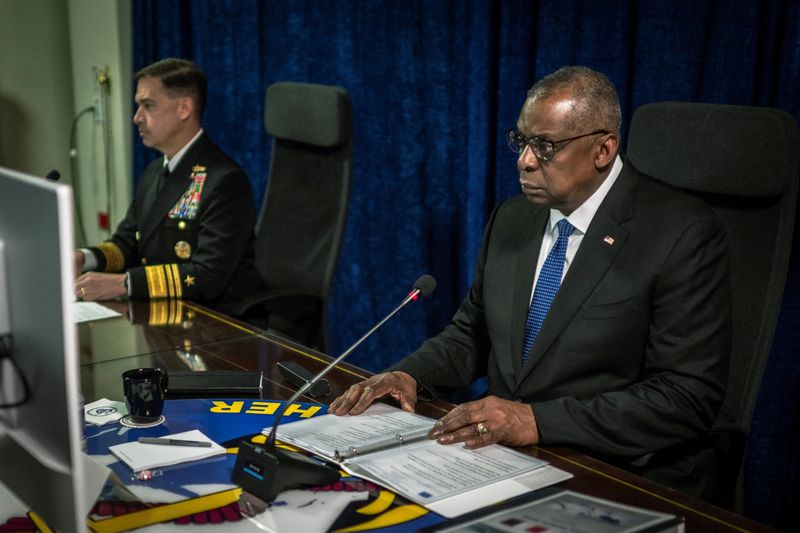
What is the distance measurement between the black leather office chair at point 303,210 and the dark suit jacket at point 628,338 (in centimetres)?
91

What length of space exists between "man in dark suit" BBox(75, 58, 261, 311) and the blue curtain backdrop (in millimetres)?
710

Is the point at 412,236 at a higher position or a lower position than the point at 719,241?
lower

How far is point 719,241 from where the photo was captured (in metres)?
1.59

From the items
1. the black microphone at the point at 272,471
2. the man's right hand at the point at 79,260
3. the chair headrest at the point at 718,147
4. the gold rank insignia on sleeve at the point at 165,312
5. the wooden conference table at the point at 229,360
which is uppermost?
the chair headrest at the point at 718,147

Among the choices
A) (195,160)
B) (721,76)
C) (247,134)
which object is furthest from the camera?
(247,134)

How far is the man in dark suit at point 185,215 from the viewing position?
2.54 m

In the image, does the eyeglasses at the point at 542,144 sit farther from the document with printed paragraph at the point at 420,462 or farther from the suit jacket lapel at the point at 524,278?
the document with printed paragraph at the point at 420,462

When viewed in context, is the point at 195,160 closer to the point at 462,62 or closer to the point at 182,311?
the point at 182,311

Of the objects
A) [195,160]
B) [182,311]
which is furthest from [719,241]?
[195,160]

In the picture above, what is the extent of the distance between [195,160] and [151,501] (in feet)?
5.66

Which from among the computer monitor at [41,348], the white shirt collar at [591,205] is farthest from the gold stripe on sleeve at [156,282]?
the computer monitor at [41,348]

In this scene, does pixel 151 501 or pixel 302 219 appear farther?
pixel 302 219

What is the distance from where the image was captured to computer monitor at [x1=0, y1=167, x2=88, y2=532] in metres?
0.82

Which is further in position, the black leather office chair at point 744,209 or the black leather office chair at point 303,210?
the black leather office chair at point 303,210
